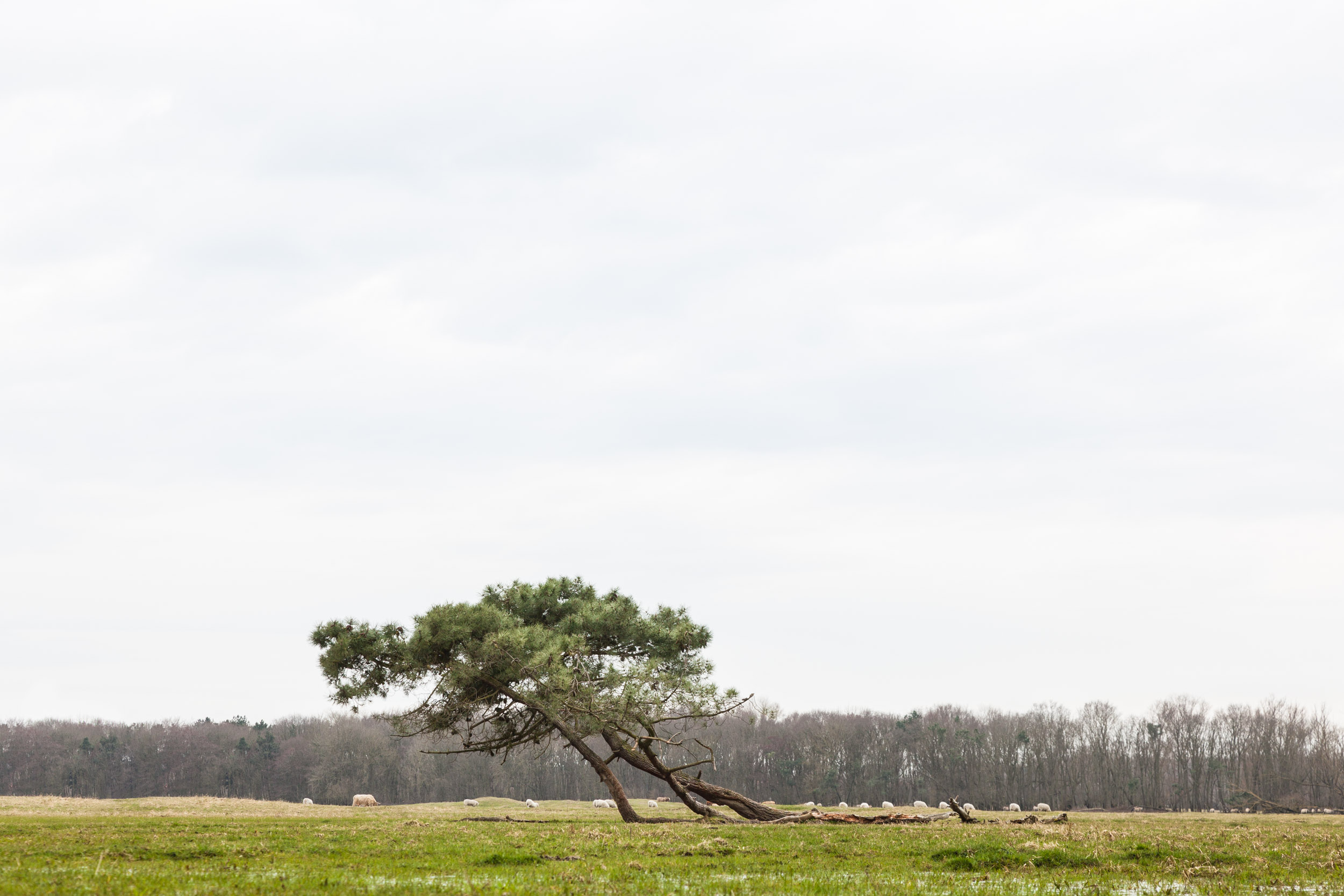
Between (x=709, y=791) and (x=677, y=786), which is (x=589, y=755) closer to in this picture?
(x=677, y=786)

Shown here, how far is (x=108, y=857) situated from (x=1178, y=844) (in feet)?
58.5

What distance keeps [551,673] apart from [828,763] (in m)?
86.5

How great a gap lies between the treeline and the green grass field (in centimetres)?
7313

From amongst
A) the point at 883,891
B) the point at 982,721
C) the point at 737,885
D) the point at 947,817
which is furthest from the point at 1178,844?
the point at 982,721

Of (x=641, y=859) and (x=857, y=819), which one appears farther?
(x=857, y=819)

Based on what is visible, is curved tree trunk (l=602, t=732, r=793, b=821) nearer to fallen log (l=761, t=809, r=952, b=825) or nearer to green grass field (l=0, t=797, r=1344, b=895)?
fallen log (l=761, t=809, r=952, b=825)

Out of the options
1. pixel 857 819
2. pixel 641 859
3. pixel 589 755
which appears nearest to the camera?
pixel 641 859

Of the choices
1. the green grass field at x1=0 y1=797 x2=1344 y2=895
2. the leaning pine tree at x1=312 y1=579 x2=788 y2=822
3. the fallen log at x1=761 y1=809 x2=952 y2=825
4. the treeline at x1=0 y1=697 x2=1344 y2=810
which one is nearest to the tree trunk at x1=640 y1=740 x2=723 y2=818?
the leaning pine tree at x1=312 y1=579 x2=788 y2=822

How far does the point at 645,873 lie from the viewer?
12.8 metres

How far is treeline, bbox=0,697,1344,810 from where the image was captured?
98.4m

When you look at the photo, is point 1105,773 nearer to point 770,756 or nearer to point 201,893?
point 770,756

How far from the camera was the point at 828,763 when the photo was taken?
107125 millimetres

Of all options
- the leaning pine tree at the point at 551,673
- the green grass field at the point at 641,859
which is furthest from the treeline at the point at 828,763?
the green grass field at the point at 641,859

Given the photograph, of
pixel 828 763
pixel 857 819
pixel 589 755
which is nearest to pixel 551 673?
pixel 589 755
